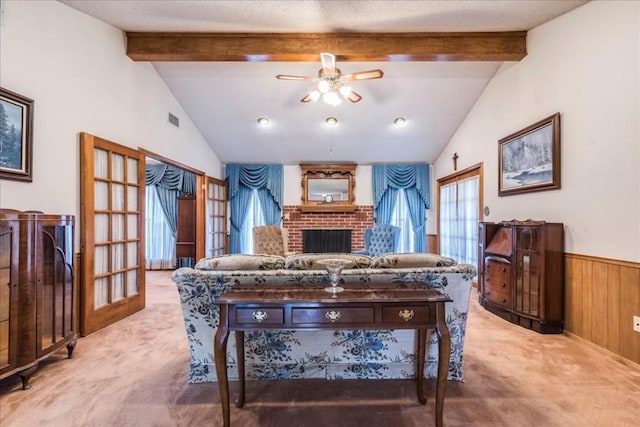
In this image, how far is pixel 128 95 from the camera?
3.62 meters

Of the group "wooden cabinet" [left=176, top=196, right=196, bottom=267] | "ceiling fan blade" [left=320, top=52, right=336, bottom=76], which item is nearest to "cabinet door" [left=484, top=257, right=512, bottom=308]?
"ceiling fan blade" [left=320, top=52, right=336, bottom=76]

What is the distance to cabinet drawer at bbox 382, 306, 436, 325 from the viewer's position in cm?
163

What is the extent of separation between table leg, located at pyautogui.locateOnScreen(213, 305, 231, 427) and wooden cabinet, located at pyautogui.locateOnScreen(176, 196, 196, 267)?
495cm

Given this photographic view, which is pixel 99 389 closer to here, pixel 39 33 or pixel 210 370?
pixel 210 370

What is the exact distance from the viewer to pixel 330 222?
6543 millimetres

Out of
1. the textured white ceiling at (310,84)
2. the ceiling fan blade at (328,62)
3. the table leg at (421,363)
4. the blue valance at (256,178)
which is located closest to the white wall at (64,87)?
the textured white ceiling at (310,84)

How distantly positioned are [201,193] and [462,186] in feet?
14.9

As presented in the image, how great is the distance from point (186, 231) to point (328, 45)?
451cm

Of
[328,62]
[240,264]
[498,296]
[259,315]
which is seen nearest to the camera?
[259,315]

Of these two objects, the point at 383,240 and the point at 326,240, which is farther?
the point at 326,240

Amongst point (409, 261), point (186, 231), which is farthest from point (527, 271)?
point (186, 231)

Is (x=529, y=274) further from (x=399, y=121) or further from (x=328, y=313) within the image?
(x=399, y=121)

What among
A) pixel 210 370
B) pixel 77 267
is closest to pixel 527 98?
pixel 210 370

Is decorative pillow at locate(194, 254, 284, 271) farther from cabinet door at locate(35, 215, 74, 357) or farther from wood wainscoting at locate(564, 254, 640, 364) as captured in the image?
wood wainscoting at locate(564, 254, 640, 364)
